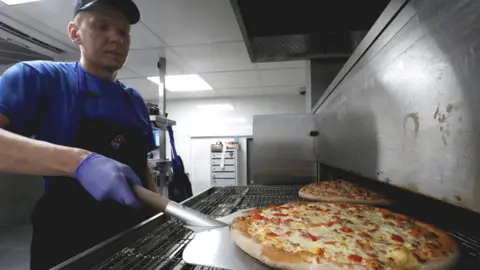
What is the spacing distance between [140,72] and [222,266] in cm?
384

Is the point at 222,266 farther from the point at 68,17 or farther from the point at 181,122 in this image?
the point at 181,122

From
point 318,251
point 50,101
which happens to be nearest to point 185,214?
point 318,251

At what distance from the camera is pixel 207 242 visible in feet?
2.16

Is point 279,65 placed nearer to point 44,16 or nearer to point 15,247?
point 44,16

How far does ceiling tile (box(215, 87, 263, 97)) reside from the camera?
5098 mm

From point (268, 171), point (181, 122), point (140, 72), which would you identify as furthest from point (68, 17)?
point (181, 122)

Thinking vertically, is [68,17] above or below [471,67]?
above

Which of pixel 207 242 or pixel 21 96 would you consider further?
pixel 21 96

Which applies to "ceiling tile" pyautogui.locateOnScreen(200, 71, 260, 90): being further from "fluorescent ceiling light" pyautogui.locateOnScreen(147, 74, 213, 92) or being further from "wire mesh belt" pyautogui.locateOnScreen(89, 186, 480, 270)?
"wire mesh belt" pyautogui.locateOnScreen(89, 186, 480, 270)

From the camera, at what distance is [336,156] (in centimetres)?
120

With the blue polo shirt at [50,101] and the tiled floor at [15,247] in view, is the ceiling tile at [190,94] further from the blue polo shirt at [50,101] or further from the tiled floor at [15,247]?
the blue polo shirt at [50,101]

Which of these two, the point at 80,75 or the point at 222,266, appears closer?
the point at 222,266

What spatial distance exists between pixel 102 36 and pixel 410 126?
1116 mm

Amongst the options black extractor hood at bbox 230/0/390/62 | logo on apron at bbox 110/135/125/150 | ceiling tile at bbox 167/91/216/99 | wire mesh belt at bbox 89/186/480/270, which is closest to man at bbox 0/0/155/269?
logo on apron at bbox 110/135/125/150
